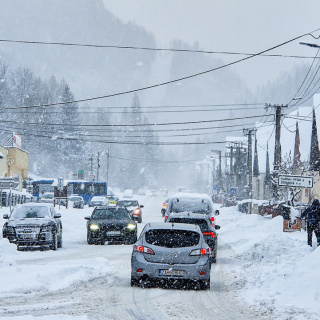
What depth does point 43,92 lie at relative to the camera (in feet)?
396

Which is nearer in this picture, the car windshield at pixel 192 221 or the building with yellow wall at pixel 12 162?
the car windshield at pixel 192 221

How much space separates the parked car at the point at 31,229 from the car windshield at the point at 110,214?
10.3 feet

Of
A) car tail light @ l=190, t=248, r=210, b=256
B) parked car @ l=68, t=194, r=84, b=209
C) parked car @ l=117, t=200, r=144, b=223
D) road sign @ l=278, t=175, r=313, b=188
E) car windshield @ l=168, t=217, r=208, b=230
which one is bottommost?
parked car @ l=68, t=194, r=84, b=209

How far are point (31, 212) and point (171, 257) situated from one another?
10396 mm

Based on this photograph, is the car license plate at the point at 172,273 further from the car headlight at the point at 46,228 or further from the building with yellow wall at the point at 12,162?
the building with yellow wall at the point at 12,162

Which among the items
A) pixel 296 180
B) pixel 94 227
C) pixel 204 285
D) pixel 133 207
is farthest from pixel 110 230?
pixel 133 207

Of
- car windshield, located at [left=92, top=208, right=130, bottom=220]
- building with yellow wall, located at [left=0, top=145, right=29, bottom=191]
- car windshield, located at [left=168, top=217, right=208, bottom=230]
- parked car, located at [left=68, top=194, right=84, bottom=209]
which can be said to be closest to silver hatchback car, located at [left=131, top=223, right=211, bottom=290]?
car windshield, located at [left=168, top=217, right=208, bottom=230]

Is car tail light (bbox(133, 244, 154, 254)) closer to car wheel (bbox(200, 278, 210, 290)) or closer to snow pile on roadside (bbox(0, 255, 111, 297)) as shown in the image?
car wheel (bbox(200, 278, 210, 290))

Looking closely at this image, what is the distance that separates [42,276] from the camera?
12.8 m

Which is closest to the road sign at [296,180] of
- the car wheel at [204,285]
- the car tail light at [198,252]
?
the car wheel at [204,285]

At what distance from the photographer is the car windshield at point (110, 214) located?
2473 centimetres

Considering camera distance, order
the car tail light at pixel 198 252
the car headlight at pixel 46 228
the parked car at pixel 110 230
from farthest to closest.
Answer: the parked car at pixel 110 230
the car headlight at pixel 46 228
the car tail light at pixel 198 252

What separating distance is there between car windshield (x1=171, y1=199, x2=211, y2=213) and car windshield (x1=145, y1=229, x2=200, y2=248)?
8.88m

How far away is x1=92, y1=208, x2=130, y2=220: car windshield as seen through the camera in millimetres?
24734
